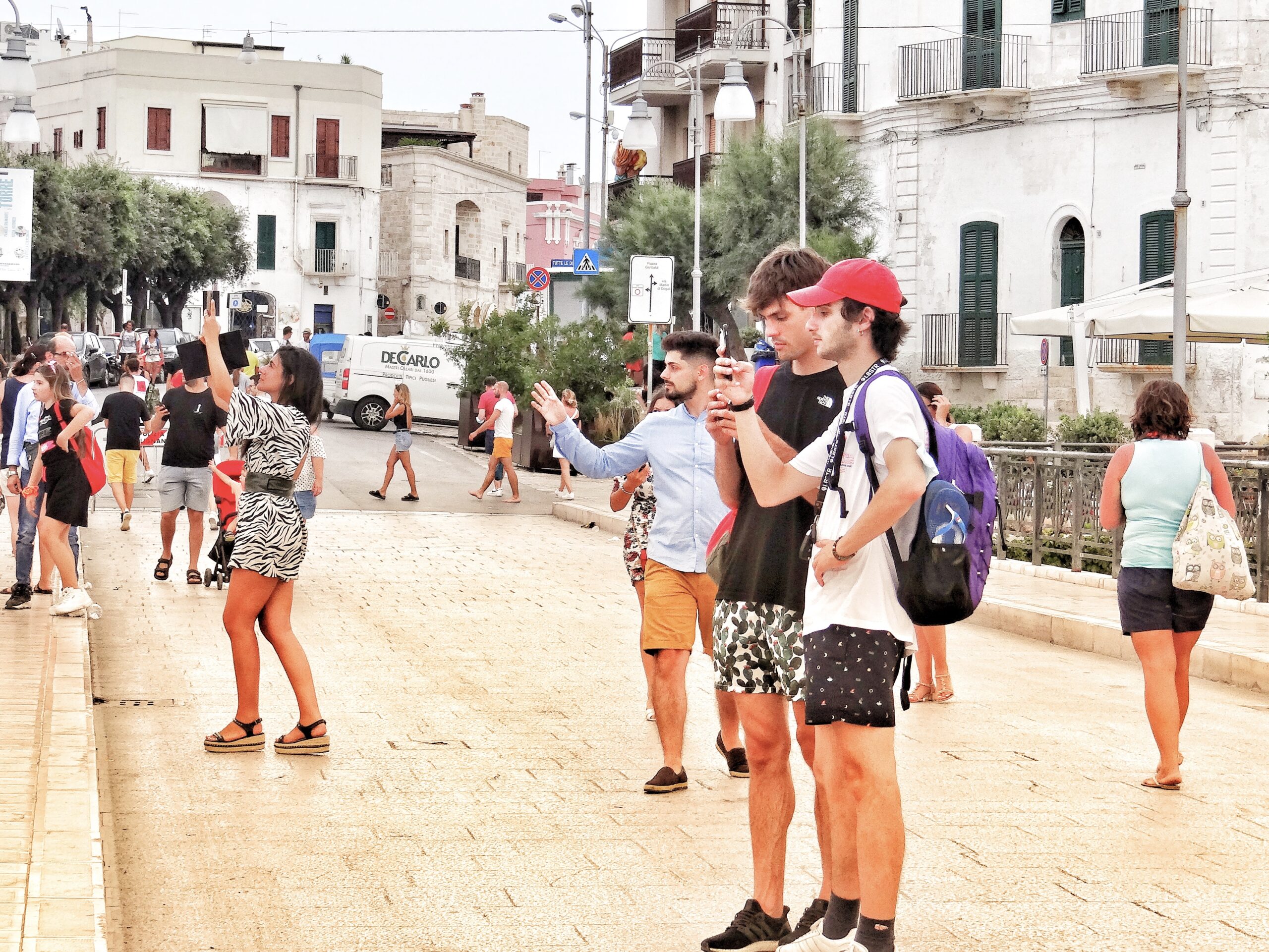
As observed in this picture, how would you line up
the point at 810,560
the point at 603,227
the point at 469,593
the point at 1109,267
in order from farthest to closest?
the point at 603,227 < the point at 1109,267 < the point at 469,593 < the point at 810,560

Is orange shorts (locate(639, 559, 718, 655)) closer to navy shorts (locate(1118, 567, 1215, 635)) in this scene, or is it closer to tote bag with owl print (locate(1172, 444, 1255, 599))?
navy shorts (locate(1118, 567, 1215, 635))

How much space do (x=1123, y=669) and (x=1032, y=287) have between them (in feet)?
68.5

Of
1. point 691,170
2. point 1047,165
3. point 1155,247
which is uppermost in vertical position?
point 691,170

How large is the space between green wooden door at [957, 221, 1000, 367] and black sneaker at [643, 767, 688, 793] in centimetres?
2494

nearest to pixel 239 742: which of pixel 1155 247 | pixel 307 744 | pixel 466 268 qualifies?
pixel 307 744

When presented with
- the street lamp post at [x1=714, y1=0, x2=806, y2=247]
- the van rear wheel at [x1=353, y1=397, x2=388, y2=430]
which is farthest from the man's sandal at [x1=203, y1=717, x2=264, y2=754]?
the van rear wheel at [x1=353, y1=397, x2=388, y2=430]

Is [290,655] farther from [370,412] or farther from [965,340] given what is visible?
[370,412]

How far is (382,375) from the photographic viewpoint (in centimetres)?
3906

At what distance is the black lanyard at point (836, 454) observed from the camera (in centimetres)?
445

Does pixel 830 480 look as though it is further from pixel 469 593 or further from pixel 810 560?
pixel 469 593

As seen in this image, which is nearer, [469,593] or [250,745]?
[250,745]

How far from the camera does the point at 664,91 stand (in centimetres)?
4491

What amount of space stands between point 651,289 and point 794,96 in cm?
1575

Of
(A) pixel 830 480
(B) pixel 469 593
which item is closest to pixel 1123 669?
(B) pixel 469 593
